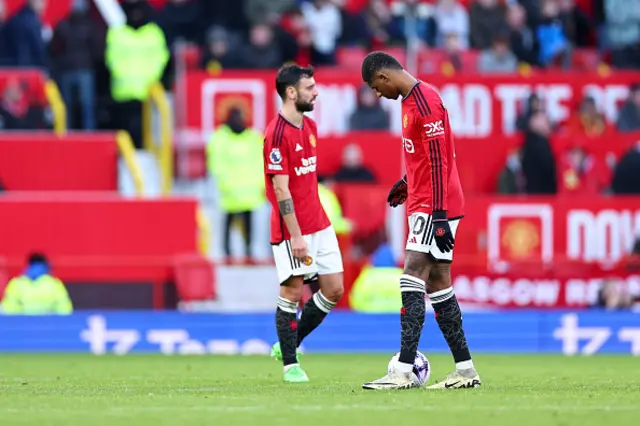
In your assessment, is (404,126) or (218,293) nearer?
(404,126)

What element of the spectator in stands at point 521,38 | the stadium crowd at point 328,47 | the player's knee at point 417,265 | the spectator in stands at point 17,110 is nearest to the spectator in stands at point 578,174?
the stadium crowd at point 328,47

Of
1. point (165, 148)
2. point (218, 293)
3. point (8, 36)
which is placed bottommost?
point (218, 293)

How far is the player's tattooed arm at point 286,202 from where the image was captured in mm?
11266

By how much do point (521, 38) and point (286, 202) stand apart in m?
14.8

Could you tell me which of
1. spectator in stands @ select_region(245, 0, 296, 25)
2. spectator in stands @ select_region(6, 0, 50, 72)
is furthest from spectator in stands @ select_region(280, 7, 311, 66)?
spectator in stands @ select_region(6, 0, 50, 72)

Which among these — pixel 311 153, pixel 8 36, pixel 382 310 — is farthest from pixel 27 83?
pixel 311 153

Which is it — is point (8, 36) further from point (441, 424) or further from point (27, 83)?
point (441, 424)

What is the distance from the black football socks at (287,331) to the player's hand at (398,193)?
1148mm

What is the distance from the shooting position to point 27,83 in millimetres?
A: 22734

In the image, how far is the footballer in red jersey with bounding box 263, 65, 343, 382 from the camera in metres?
11.3

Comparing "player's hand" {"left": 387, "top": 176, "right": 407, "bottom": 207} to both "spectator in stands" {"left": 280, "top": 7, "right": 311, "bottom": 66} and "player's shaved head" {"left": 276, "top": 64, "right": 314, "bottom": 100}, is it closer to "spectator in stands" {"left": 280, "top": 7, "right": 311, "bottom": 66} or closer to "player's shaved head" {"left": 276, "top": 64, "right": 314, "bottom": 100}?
"player's shaved head" {"left": 276, "top": 64, "right": 314, "bottom": 100}

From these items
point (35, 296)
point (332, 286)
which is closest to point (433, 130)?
point (332, 286)

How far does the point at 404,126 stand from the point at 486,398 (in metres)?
1.89

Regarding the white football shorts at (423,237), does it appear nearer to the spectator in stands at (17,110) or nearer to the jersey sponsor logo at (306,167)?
the jersey sponsor logo at (306,167)
